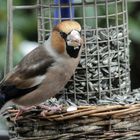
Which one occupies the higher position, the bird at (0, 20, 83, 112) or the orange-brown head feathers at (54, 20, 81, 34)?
the orange-brown head feathers at (54, 20, 81, 34)

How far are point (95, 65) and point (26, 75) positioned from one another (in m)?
0.42

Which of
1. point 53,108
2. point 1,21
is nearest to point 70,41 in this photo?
point 53,108

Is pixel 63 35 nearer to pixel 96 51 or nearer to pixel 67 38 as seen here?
pixel 67 38

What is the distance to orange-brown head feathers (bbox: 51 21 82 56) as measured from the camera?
4.72 meters

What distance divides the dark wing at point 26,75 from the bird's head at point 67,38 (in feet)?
0.28

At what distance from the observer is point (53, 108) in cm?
477


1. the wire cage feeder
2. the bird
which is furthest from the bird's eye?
the wire cage feeder

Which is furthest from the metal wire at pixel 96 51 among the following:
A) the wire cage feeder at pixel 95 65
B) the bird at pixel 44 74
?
the bird at pixel 44 74

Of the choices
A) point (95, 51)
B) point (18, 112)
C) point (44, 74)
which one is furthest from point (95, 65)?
point (18, 112)

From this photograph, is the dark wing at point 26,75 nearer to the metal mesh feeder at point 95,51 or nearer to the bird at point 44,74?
the bird at point 44,74

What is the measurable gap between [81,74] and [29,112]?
0.42 m

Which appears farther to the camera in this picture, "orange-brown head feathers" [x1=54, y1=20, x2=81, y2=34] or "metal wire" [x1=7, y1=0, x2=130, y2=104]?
"metal wire" [x1=7, y1=0, x2=130, y2=104]

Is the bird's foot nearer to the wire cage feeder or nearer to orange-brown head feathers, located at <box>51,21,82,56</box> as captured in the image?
the wire cage feeder

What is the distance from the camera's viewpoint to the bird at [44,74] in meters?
4.86
